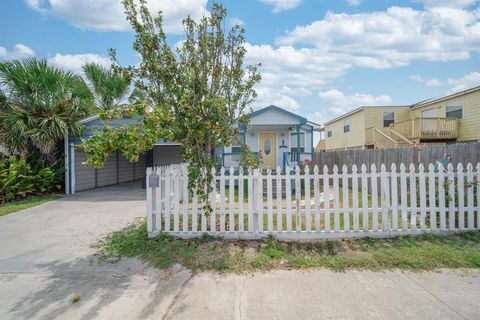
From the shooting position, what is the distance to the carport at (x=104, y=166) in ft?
34.8

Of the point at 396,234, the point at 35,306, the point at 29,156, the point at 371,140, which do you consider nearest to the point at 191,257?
the point at 35,306

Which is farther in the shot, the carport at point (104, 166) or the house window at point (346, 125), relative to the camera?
the house window at point (346, 125)

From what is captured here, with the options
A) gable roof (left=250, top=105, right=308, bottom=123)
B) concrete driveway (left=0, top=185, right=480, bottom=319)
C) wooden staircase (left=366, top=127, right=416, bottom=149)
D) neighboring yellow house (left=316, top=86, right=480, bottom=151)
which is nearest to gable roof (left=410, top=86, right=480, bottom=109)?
Answer: neighboring yellow house (left=316, top=86, right=480, bottom=151)

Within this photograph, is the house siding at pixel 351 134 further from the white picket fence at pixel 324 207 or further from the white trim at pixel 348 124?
the white picket fence at pixel 324 207

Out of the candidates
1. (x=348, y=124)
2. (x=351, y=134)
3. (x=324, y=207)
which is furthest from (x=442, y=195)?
(x=348, y=124)

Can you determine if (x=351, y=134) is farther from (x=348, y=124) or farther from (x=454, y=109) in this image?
(x=454, y=109)

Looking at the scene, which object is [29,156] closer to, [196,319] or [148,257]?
[148,257]

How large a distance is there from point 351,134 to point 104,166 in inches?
750

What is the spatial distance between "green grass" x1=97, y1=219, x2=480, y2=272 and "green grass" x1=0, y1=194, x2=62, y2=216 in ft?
16.4

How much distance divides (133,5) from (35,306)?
15.1ft

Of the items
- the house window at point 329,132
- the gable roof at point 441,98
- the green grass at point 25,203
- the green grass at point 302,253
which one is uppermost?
the gable roof at point 441,98

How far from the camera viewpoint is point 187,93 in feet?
14.2

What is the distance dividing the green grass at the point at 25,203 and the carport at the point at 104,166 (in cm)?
102

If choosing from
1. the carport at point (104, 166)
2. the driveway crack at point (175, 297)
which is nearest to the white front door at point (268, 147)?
the carport at point (104, 166)
